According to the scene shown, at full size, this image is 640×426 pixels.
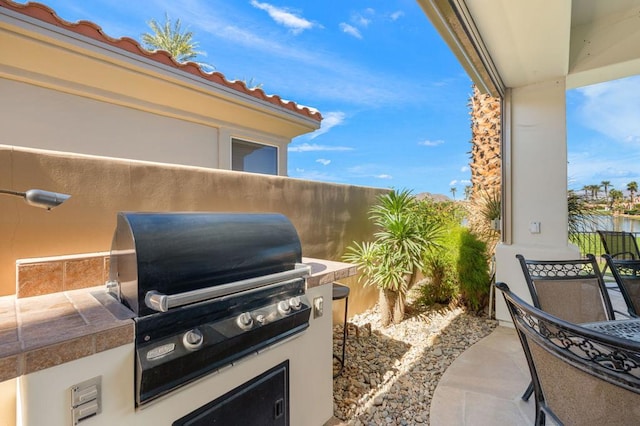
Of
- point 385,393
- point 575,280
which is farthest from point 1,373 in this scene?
point 575,280

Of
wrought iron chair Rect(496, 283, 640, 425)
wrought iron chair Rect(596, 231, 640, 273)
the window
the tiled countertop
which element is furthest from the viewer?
the window

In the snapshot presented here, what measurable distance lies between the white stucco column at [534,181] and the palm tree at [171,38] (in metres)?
20.1

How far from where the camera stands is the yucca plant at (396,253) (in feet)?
15.0

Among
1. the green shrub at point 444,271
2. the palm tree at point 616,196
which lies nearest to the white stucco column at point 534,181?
the green shrub at point 444,271

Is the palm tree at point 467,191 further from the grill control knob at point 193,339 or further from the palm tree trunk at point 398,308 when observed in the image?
the grill control knob at point 193,339

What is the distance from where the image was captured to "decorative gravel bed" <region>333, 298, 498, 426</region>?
286 cm

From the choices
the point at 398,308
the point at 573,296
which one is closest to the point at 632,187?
the point at 398,308

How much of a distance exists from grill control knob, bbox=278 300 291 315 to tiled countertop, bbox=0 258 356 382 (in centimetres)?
83

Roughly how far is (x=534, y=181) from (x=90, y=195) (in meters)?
5.49

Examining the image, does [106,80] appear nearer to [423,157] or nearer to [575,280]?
[575,280]

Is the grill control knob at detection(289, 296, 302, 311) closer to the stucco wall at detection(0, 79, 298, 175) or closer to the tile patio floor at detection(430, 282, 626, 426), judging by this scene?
the tile patio floor at detection(430, 282, 626, 426)

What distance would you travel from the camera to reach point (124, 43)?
3.83m

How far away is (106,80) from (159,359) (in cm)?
418

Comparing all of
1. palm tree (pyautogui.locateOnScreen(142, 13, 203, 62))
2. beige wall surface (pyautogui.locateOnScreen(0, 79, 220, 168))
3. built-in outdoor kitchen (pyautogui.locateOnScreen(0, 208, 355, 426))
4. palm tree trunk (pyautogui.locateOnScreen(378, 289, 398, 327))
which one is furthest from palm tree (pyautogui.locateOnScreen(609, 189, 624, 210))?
palm tree (pyautogui.locateOnScreen(142, 13, 203, 62))
